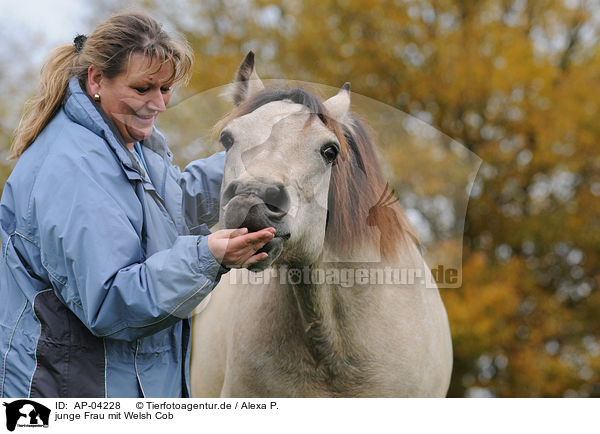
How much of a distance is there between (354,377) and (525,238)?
6056 millimetres

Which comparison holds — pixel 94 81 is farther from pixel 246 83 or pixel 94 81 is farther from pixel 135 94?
pixel 246 83

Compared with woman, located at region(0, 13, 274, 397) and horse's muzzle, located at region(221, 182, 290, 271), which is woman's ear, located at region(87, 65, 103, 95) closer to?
woman, located at region(0, 13, 274, 397)

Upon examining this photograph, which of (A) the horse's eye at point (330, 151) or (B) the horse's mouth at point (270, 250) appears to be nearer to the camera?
(B) the horse's mouth at point (270, 250)

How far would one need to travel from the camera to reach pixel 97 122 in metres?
1.96

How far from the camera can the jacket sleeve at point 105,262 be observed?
1745 millimetres

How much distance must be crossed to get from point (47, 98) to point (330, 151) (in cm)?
100

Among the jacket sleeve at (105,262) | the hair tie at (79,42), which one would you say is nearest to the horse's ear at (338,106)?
the jacket sleeve at (105,262)

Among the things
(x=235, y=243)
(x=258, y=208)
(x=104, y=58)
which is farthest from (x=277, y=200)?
(x=104, y=58)

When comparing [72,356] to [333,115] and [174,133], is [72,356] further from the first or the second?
[333,115]

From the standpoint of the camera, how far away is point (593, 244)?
7855 millimetres

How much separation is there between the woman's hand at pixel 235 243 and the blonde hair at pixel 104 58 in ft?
2.12

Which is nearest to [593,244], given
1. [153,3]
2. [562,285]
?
[562,285]
